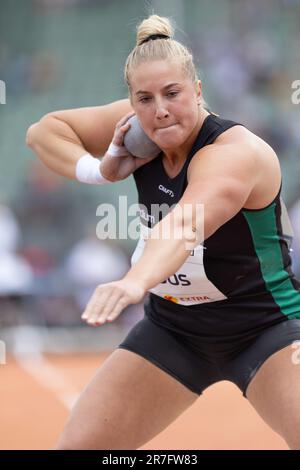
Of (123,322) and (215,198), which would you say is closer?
(215,198)

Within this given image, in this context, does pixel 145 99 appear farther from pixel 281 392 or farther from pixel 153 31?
pixel 281 392

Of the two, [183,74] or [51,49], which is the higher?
[51,49]

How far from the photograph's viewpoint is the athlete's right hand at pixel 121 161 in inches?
125

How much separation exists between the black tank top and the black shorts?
0.39ft

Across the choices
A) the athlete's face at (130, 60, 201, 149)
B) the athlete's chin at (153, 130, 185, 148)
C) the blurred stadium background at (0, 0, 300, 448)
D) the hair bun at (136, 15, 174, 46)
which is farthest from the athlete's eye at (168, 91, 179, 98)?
the blurred stadium background at (0, 0, 300, 448)

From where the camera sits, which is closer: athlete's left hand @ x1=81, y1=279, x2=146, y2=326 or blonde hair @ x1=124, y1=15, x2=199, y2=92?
athlete's left hand @ x1=81, y1=279, x2=146, y2=326

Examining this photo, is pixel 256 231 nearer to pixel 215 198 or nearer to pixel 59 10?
pixel 215 198

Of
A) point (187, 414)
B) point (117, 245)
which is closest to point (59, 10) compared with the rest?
point (117, 245)

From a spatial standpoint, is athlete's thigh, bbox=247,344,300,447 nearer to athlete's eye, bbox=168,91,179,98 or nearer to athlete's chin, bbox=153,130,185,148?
athlete's chin, bbox=153,130,185,148

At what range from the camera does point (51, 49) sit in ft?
→ 37.7

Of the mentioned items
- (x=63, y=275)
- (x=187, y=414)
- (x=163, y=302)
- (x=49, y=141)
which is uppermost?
(x=49, y=141)

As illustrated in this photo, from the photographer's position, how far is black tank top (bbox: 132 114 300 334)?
9.86 feet

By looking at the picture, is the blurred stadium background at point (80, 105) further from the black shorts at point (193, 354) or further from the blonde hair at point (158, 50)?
the blonde hair at point (158, 50)

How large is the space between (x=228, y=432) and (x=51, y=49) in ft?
23.2
